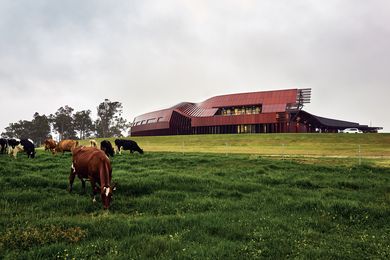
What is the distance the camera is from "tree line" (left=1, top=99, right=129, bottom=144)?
473ft

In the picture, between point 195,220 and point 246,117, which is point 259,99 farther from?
point 195,220

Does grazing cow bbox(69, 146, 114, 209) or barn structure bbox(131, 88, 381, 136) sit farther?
barn structure bbox(131, 88, 381, 136)

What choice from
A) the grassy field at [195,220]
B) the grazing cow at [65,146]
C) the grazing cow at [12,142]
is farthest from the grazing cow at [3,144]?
the grassy field at [195,220]

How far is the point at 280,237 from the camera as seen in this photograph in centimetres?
880

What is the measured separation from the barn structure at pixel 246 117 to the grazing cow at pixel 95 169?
87353 millimetres

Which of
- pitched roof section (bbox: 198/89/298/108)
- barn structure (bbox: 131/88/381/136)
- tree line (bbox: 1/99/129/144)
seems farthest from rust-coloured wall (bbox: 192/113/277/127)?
tree line (bbox: 1/99/129/144)

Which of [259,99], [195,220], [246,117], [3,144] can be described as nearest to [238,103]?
[259,99]

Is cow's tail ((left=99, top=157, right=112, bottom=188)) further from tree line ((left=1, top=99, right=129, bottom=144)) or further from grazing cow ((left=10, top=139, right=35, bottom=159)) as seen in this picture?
tree line ((left=1, top=99, right=129, bottom=144))

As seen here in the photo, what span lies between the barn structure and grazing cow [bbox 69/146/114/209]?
8735cm

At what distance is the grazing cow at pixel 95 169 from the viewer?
440 inches

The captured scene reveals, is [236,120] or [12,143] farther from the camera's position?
→ [236,120]

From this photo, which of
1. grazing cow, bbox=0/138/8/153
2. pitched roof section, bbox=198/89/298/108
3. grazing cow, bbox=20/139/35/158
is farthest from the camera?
pitched roof section, bbox=198/89/298/108

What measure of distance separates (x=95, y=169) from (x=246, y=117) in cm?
9012

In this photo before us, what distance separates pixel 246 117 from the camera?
100125 millimetres
